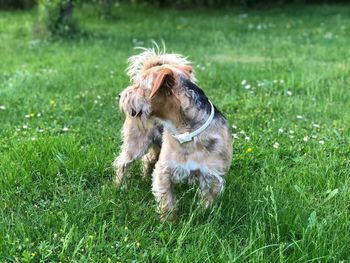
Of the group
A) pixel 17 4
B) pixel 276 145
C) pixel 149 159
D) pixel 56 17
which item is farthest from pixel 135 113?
pixel 17 4

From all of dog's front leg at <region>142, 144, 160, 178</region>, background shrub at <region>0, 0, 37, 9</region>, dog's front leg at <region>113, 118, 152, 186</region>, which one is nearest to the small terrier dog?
dog's front leg at <region>113, 118, 152, 186</region>

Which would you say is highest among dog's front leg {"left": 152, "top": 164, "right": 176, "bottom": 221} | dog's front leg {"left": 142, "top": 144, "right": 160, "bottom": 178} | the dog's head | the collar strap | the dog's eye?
the dog's head

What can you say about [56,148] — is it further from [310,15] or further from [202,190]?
[310,15]

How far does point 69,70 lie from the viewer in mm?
8461

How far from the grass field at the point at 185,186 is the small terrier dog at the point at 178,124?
0.16 meters

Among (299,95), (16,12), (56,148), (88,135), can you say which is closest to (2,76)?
(88,135)

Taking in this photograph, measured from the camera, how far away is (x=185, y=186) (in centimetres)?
421

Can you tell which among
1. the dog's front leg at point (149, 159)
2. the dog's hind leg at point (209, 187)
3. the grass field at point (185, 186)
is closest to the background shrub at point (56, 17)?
the grass field at point (185, 186)

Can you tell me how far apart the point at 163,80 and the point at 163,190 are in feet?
2.95

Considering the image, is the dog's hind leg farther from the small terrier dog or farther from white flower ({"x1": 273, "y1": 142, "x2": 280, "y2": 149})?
white flower ({"x1": 273, "y1": 142, "x2": 280, "y2": 149})

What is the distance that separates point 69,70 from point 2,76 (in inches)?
44.9

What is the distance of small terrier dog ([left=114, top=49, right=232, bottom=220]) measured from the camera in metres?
3.54

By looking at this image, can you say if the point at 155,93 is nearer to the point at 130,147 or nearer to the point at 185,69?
the point at 185,69

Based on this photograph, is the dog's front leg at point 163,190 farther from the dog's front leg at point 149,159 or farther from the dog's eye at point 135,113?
the dog's front leg at point 149,159
